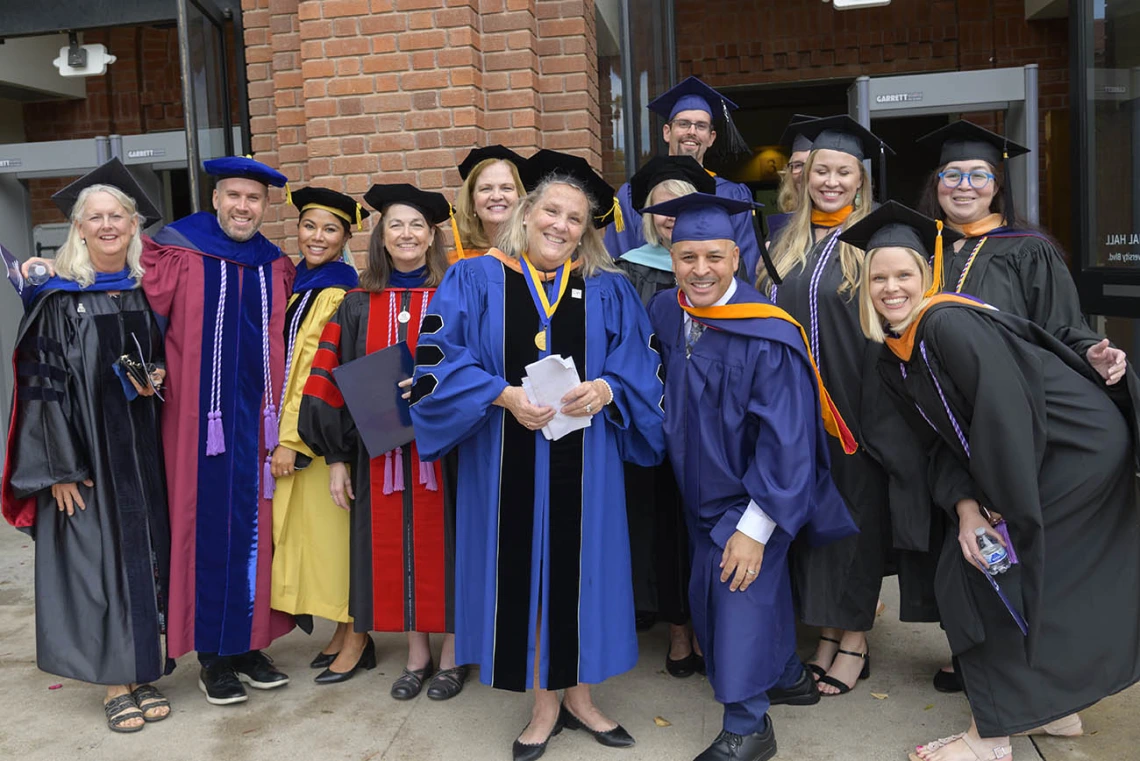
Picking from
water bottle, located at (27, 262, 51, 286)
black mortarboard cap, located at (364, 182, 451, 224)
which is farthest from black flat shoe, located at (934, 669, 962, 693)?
water bottle, located at (27, 262, 51, 286)

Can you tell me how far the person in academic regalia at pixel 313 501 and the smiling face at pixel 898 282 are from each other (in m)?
2.09

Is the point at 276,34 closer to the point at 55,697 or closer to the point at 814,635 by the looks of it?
the point at 55,697

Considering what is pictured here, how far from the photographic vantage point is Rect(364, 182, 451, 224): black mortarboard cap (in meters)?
3.82

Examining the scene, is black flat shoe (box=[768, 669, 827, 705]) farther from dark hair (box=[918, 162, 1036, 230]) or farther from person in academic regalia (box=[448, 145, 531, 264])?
person in academic regalia (box=[448, 145, 531, 264])

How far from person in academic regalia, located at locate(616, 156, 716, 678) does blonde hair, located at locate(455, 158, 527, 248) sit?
0.51m

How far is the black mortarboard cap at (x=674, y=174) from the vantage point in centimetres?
377

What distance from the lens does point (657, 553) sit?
4035 mm

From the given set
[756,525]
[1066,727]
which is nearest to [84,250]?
[756,525]

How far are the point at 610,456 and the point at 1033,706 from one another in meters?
1.54

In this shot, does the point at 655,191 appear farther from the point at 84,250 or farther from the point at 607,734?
the point at 84,250

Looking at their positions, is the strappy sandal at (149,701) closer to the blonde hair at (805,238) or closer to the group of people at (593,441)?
the group of people at (593,441)

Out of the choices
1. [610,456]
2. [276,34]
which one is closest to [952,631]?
[610,456]

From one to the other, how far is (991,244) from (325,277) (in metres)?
2.59

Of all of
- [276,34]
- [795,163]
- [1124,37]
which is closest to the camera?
[795,163]
